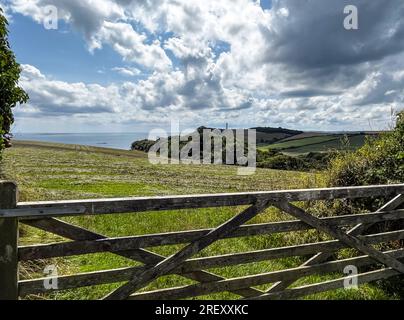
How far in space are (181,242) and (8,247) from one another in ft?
6.84

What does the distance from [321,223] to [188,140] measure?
241ft

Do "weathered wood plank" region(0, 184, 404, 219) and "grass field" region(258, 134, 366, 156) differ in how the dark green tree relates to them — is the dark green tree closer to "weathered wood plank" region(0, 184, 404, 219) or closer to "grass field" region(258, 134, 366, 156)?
"weathered wood plank" region(0, 184, 404, 219)

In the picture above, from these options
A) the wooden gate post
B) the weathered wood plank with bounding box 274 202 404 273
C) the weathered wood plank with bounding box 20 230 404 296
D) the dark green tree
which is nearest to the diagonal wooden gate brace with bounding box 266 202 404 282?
the weathered wood plank with bounding box 274 202 404 273

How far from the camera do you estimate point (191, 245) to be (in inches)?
191

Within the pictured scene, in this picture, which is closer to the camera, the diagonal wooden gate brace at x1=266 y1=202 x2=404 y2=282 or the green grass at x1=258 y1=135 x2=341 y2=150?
the diagonal wooden gate brace at x1=266 y1=202 x2=404 y2=282

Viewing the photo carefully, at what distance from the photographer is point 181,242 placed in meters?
4.75

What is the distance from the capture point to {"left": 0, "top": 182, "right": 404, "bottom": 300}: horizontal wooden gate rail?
13.3ft

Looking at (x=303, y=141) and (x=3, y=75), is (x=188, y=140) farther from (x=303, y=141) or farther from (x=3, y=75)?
(x=3, y=75)

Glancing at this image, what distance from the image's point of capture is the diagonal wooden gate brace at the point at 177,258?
4613mm

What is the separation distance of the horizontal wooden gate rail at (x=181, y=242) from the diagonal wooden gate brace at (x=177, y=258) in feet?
0.04

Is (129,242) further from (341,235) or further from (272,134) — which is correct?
(272,134)
